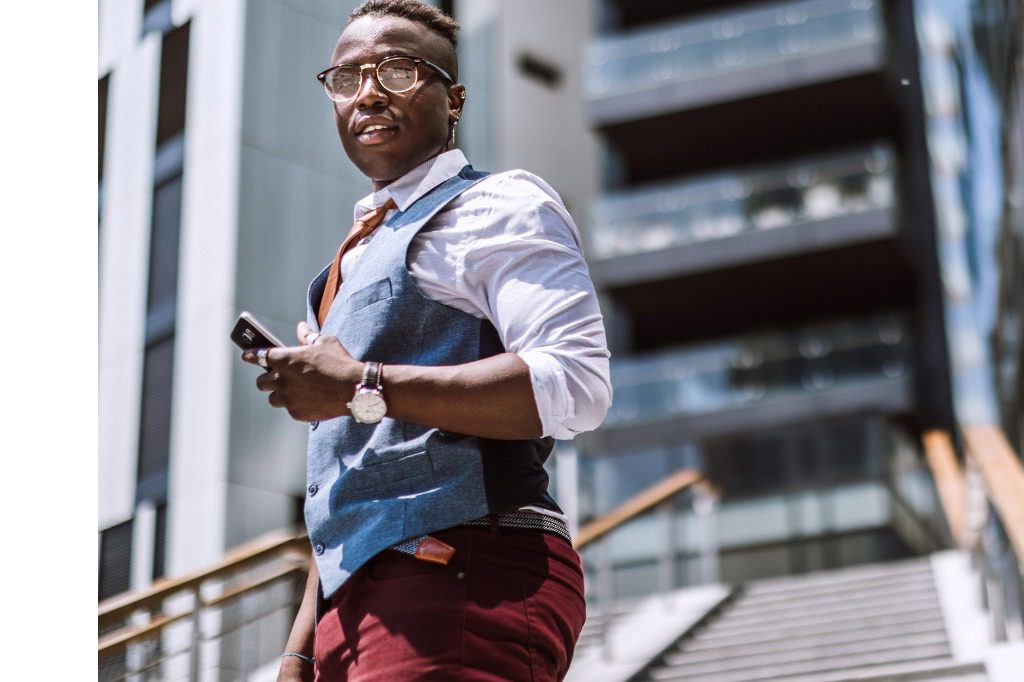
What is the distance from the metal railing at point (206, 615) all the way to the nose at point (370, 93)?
5.69ft

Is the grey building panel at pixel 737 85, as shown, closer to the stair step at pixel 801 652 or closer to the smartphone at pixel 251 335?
the stair step at pixel 801 652

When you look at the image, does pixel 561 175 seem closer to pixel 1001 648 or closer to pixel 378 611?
pixel 1001 648

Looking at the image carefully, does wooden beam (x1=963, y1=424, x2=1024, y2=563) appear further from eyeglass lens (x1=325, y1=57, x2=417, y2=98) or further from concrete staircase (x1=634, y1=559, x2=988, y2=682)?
eyeglass lens (x1=325, y1=57, x2=417, y2=98)

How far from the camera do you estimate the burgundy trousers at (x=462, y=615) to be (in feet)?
5.53

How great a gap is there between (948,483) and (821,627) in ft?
10.4

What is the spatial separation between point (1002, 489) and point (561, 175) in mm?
12524

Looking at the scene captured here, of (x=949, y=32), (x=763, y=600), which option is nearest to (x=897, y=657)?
(x=763, y=600)

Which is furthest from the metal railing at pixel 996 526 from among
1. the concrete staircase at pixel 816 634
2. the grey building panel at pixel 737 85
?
the grey building panel at pixel 737 85

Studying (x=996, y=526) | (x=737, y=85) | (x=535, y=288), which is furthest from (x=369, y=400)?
(x=737, y=85)

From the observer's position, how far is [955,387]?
17.8 metres

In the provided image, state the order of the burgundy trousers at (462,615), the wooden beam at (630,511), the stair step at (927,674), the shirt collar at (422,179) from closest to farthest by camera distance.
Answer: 1. the burgundy trousers at (462,615)
2. the shirt collar at (422,179)
3. the stair step at (927,674)
4. the wooden beam at (630,511)

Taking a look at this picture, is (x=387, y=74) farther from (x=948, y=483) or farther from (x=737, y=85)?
(x=737, y=85)

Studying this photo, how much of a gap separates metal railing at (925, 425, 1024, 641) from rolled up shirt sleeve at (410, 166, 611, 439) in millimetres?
3630
